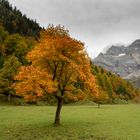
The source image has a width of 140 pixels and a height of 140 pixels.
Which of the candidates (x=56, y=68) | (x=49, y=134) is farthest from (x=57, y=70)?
(x=49, y=134)

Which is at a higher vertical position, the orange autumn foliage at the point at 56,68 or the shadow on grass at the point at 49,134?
the orange autumn foliage at the point at 56,68

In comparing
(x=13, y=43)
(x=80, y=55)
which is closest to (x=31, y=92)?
(x=80, y=55)

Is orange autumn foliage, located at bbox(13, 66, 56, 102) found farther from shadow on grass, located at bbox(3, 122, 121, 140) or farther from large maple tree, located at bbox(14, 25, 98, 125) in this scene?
shadow on grass, located at bbox(3, 122, 121, 140)

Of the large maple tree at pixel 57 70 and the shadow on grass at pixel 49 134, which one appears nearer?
the shadow on grass at pixel 49 134

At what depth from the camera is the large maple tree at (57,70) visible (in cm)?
4703

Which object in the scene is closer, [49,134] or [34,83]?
[49,134]

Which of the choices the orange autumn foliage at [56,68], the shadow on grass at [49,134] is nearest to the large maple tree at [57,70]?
the orange autumn foliage at [56,68]

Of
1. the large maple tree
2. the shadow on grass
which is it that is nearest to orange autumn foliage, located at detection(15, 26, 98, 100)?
the large maple tree

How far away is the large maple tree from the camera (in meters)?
47.0

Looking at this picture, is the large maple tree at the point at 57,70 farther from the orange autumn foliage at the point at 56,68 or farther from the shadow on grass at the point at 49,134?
the shadow on grass at the point at 49,134

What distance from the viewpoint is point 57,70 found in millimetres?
51344

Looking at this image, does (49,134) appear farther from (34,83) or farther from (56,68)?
(56,68)

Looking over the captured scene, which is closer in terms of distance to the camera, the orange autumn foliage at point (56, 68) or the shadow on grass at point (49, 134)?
the shadow on grass at point (49, 134)

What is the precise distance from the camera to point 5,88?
120 metres
